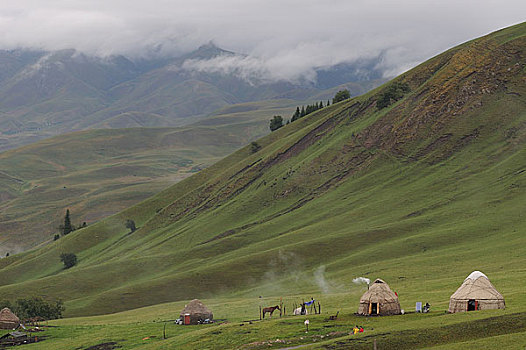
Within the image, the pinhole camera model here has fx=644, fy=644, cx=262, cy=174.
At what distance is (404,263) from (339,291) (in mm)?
21222

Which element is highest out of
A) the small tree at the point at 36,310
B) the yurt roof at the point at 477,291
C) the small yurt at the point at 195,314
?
the yurt roof at the point at 477,291

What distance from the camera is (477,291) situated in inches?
2840

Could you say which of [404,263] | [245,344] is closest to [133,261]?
[404,263]

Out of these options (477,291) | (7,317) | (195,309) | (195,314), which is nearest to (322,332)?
(477,291)

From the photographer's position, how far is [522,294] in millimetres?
74625

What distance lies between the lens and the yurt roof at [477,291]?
2800 inches

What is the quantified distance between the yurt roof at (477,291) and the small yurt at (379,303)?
272 inches

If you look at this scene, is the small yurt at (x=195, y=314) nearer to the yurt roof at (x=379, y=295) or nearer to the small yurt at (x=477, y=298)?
the yurt roof at (x=379, y=295)

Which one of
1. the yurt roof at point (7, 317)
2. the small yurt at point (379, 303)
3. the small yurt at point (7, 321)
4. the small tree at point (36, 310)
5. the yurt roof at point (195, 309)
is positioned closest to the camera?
the small yurt at point (379, 303)

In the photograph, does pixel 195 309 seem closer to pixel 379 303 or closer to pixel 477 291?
pixel 379 303

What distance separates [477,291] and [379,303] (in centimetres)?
1108

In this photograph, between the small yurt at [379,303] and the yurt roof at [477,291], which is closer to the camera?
the yurt roof at [477,291]

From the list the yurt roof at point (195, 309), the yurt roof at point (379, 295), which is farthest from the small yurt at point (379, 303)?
the yurt roof at point (195, 309)

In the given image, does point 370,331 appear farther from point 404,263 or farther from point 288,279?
point 288,279
